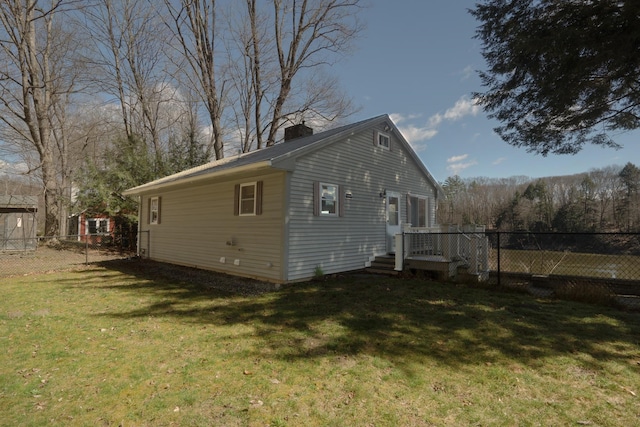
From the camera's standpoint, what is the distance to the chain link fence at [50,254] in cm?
1081

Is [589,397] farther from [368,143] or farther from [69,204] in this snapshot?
[69,204]

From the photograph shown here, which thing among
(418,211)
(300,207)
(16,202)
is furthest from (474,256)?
(16,202)

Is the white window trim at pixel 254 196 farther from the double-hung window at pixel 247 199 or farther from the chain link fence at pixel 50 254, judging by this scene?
the chain link fence at pixel 50 254

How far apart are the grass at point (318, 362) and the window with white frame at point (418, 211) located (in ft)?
20.2

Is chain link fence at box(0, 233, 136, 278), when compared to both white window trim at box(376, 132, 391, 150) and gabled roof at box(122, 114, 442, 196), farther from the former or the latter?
white window trim at box(376, 132, 391, 150)

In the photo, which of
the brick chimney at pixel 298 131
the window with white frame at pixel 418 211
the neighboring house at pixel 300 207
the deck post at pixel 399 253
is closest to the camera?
the neighboring house at pixel 300 207

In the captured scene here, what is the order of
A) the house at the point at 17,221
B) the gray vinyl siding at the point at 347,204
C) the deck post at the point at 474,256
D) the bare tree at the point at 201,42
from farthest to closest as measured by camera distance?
the bare tree at the point at 201,42
the house at the point at 17,221
the deck post at the point at 474,256
the gray vinyl siding at the point at 347,204

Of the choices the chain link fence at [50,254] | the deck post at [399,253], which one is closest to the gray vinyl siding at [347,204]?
the deck post at [399,253]

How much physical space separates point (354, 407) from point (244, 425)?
3.07ft

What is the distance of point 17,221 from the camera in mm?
14883

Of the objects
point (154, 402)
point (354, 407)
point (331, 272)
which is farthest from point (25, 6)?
point (354, 407)

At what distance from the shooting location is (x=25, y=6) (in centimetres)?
1567

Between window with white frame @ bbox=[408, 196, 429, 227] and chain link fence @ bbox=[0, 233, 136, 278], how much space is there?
11755 mm

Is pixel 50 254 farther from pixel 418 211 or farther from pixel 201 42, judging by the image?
pixel 418 211
